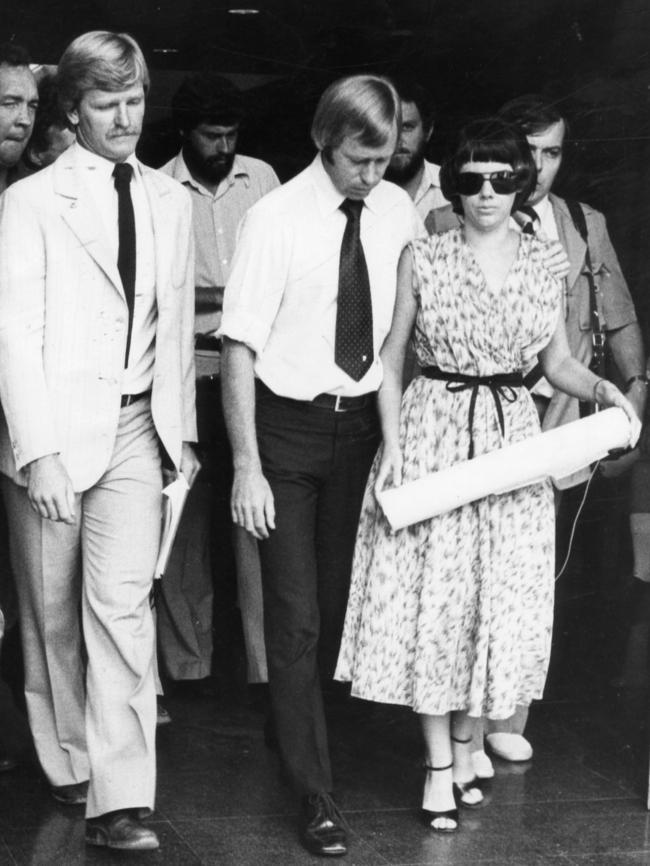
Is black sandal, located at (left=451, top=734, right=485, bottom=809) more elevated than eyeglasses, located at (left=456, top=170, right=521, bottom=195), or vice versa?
eyeglasses, located at (left=456, top=170, right=521, bottom=195)

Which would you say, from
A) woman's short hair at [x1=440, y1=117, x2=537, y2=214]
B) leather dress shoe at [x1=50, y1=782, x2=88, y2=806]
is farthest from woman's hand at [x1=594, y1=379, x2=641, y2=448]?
leather dress shoe at [x1=50, y1=782, x2=88, y2=806]

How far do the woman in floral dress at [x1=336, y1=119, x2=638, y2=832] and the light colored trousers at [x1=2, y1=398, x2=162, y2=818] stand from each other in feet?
2.06

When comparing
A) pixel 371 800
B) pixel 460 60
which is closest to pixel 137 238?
pixel 460 60

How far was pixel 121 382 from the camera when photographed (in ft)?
14.1

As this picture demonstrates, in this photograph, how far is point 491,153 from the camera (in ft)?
14.6

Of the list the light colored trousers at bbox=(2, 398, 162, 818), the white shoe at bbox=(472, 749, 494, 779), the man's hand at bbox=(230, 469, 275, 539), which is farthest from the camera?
the white shoe at bbox=(472, 749, 494, 779)

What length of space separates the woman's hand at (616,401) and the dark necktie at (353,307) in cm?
63

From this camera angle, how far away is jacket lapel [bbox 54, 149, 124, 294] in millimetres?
4203

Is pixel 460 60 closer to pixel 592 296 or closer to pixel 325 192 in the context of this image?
pixel 592 296

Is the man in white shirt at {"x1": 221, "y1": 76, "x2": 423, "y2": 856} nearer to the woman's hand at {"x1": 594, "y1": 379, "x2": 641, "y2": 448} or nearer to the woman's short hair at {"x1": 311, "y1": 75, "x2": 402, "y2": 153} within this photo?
the woman's short hair at {"x1": 311, "y1": 75, "x2": 402, "y2": 153}

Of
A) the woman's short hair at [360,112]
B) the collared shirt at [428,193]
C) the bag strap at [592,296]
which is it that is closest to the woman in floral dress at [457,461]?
the woman's short hair at [360,112]

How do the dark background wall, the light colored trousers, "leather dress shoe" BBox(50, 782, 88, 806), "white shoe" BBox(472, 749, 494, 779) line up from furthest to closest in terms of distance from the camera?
the dark background wall → "white shoe" BBox(472, 749, 494, 779) → "leather dress shoe" BBox(50, 782, 88, 806) → the light colored trousers

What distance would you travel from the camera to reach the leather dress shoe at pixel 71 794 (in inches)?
180

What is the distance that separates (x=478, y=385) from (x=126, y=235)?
3.36ft
